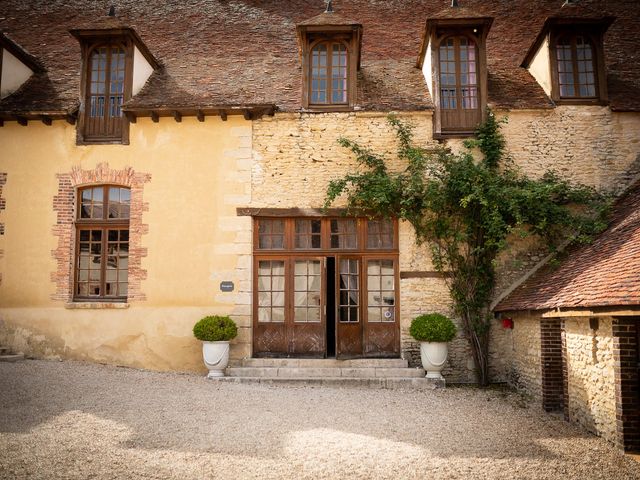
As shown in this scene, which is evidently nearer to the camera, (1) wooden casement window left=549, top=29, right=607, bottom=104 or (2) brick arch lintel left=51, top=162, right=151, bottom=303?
(2) brick arch lintel left=51, top=162, right=151, bottom=303

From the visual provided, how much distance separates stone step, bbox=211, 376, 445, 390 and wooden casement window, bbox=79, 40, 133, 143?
5.13 metres

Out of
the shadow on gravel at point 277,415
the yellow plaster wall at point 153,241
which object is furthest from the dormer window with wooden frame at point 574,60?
the yellow plaster wall at point 153,241

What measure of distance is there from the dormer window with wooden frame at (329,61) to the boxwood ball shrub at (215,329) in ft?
13.9

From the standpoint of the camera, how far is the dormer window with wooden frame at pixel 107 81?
9.87 metres

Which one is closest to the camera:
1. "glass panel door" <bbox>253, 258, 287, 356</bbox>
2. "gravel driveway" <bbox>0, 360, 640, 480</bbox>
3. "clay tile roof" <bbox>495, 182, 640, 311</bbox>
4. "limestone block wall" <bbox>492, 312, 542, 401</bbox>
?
"gravel driveway" <bbox>0, 360, 640, 480</bbox>

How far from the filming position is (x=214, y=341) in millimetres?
8875

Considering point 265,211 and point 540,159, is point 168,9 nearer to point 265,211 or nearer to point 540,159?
point 265,211

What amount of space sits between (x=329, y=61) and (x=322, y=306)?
4.69 meters

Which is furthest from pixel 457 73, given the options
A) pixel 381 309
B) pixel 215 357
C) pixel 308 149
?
pixel 215 357

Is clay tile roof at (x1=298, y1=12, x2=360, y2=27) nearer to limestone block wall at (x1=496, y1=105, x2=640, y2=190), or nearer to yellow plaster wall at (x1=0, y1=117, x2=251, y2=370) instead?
yellow plaster wall at (x1=0, y1=117, x2=251, y2=370)

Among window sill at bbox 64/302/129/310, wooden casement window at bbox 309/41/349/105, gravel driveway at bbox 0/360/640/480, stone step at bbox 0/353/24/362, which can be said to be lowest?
gravel driveway at bbox 0/360/640/480

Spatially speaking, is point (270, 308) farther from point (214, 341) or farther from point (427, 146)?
point (427, 146)

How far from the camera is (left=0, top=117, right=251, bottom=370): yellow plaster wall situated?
30.7 feet

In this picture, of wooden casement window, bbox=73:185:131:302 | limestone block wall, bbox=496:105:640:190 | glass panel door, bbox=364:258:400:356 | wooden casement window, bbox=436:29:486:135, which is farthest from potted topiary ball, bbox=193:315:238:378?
limestone block wall, bbox=496:105:640:190
